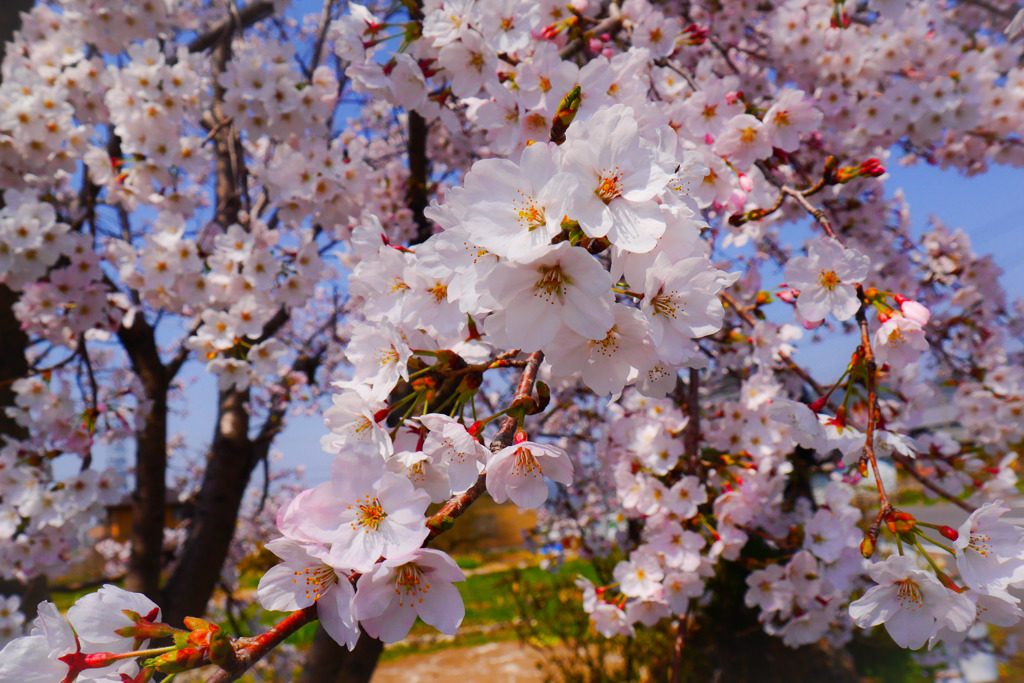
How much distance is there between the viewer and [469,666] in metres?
6.50

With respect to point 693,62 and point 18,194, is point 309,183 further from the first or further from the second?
point 693,62

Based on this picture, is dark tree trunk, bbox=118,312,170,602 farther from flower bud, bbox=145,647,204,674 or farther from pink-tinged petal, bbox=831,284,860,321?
pink-tinged petal, bbox=831,284,860,321

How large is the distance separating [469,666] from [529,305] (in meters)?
6.94

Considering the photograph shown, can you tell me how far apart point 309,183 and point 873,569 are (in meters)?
2.54

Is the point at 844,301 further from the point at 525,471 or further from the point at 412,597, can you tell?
the point at 412,597

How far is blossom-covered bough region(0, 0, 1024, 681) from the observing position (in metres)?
0.79

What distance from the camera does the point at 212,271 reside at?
2.50 meters

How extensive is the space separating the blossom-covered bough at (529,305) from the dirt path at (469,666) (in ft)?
8.31

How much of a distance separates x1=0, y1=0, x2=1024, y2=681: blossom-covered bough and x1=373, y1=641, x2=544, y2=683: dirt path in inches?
99.7

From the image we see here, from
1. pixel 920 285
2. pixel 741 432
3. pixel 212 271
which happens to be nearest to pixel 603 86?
pixel 741 432

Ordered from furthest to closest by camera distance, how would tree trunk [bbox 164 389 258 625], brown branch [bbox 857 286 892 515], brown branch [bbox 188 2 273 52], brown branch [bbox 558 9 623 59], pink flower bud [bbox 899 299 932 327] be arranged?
brown branch [bbox 188 2 273 52]
tree trunk [bbox 164 389 258 625]
brown branch [bbox 558 9 623 59]
pink flower bud [bbox 899 299 932 327]
brown branch [bbox 857 286 892 515]

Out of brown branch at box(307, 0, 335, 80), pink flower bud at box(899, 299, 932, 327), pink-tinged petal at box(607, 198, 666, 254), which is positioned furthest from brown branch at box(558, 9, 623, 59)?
brown branch at box(307, 0, 335, 80)

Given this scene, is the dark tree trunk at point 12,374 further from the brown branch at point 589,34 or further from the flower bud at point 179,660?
the brown branch at point 589,34

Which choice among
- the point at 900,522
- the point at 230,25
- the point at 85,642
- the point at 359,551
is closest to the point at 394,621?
the point at 359,551
